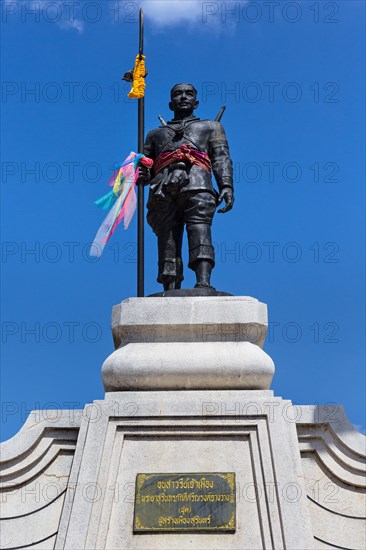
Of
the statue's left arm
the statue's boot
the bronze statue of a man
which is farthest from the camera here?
the statue's left arm

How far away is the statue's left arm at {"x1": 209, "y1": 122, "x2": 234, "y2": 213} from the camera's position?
834 centimetres

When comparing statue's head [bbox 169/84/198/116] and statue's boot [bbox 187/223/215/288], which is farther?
statue's head [bbox 169/84/198/116]

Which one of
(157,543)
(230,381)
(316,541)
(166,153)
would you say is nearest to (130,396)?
(230,381)

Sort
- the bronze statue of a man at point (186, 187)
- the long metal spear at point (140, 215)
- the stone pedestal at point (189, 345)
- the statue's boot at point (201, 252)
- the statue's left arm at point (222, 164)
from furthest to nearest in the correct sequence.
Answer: the long metal spear at point (140, 215)
the statue's left arm at point (222, 164)
the bronze statue of a man at point (186, 187)
the statue's boot at point (201, 252)
the stone pedestal at point (189, 345)

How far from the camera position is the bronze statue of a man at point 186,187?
8.20 metres

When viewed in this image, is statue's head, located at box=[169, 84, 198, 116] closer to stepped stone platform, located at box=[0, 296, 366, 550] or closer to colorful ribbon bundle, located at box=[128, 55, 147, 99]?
colorful ribbon bundle, located at box=[128, 55, 147, 99]

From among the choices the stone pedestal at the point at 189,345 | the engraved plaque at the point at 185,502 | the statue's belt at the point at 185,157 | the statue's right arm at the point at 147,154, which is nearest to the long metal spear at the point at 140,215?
the statue's right arm at the point at 147,154

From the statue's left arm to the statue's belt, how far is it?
4.2 inches

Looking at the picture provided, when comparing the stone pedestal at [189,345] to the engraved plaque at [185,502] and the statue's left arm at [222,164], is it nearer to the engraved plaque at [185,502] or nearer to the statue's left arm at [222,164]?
the engraved plaque at [185,502]

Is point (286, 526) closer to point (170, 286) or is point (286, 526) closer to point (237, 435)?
point (237, 435)

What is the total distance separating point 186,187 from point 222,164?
0.50 m

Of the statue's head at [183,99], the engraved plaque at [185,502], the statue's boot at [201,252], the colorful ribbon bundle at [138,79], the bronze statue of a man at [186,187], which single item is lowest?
the engraved plaque at [185,502]

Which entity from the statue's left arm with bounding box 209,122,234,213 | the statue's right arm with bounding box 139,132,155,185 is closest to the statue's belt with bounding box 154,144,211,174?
the statue's left arm with bounding box 209,122,234,213

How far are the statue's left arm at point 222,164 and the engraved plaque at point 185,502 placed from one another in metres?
2.85
